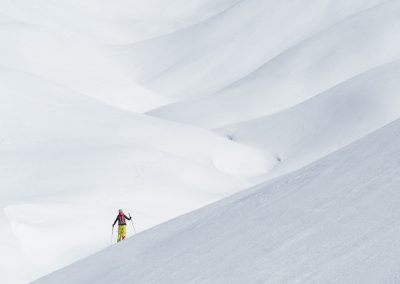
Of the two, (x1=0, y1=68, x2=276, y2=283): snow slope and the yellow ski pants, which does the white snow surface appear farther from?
the yellow ski pants

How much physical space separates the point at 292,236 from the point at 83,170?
75.1 ft

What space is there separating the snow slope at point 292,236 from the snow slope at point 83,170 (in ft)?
36.2

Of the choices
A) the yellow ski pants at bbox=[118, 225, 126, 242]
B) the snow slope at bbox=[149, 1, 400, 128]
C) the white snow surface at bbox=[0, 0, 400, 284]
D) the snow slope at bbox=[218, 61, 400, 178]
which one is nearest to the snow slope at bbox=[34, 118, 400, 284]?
the white snow surface at bbox=[0, 0, 400, 284]

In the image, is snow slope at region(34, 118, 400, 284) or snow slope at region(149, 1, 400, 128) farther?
snow slope at region(149, 1, 400, 128)

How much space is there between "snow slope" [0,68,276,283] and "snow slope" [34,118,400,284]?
11044 mm

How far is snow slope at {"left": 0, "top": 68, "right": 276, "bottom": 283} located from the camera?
2295cm

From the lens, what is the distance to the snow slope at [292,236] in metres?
6.90

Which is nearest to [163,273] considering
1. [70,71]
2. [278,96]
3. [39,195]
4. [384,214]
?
[384,214]

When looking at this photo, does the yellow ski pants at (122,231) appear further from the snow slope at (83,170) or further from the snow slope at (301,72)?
the snow slope at (301,72)

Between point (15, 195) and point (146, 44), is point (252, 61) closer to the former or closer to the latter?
point (146, 44)

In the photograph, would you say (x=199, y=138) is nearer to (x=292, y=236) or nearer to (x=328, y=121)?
(x=328, y=121)

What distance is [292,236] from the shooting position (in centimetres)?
799

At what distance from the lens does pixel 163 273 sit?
8.72m

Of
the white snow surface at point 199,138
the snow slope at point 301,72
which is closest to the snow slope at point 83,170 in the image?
the white snow surface at point 199,138
